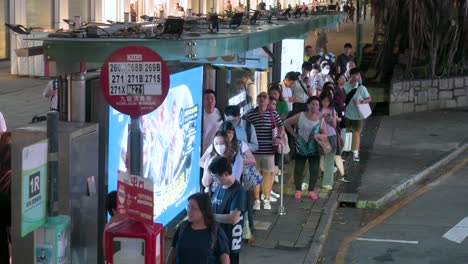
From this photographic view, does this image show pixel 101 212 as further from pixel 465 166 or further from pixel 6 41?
pixel 6 41

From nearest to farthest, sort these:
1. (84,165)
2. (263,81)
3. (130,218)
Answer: (130,218), (84,165), (263,81)

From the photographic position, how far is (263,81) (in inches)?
668

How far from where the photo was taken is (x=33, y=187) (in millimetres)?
6664

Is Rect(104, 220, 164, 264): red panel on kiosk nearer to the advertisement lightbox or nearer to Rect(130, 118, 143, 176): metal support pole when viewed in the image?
Rect(130, 118, 143, 176): metal support pole

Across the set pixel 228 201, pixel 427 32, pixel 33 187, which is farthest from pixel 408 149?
pixel 33 187

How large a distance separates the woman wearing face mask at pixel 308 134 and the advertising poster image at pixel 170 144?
2042 millimetres

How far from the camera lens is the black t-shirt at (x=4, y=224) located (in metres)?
7.29

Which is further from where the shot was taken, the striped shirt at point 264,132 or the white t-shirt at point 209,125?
the striped shirt at point 264,132

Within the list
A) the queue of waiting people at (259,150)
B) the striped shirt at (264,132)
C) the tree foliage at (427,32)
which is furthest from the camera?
the tree foliage at (427,32)

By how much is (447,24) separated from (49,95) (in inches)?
534

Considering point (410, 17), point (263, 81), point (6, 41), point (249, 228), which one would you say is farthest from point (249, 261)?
point (6, 41)

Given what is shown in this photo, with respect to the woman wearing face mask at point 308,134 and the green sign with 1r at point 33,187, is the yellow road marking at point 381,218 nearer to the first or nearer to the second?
the woman wearing face mask at point 308,134

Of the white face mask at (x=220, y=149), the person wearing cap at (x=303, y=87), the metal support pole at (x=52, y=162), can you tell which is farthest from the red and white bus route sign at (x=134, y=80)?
the person wearing cap at (x=303, y=87)

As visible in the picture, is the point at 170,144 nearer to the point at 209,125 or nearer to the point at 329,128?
the point at 209,125
